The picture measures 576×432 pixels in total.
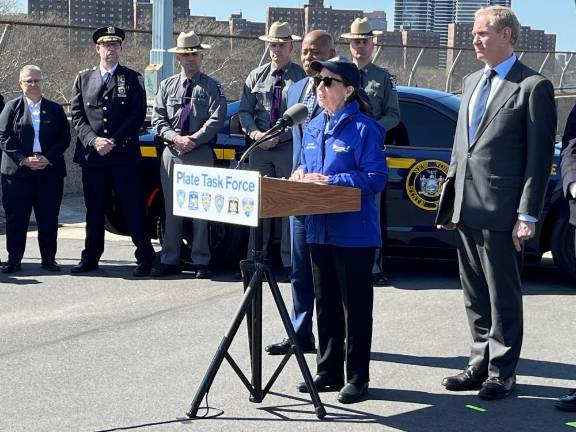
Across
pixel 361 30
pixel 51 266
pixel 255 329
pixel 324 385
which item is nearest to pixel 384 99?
pixel 361 30

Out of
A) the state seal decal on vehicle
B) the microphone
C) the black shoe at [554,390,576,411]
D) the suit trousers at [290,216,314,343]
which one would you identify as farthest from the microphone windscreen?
the state seal decal on vehicle

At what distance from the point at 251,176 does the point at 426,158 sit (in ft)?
13.3

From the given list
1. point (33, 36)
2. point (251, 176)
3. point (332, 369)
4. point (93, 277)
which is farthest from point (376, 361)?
point (33, 36)

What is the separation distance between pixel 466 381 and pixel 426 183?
317 centimetres

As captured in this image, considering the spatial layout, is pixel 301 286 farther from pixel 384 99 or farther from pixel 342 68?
pixel 384 99

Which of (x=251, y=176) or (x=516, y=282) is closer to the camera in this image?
(x=251, y=176)

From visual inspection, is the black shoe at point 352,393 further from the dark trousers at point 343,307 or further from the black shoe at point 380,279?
the black shoe at point 380,279

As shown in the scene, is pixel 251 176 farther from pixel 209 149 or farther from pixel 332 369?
pixel 209 149

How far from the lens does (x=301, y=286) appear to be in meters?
6.99

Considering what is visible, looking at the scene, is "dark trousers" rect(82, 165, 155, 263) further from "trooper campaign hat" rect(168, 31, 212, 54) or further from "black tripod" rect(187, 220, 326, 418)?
"black tripod" rect(187, 220, 326, 418)

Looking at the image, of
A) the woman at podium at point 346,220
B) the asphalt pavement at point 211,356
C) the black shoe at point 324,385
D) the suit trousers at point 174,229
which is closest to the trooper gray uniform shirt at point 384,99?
the asphalt pavement at point 211,356

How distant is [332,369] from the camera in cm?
616

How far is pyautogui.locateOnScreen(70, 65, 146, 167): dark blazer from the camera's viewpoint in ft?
31.9

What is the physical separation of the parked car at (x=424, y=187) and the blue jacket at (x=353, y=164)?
10.8ft
